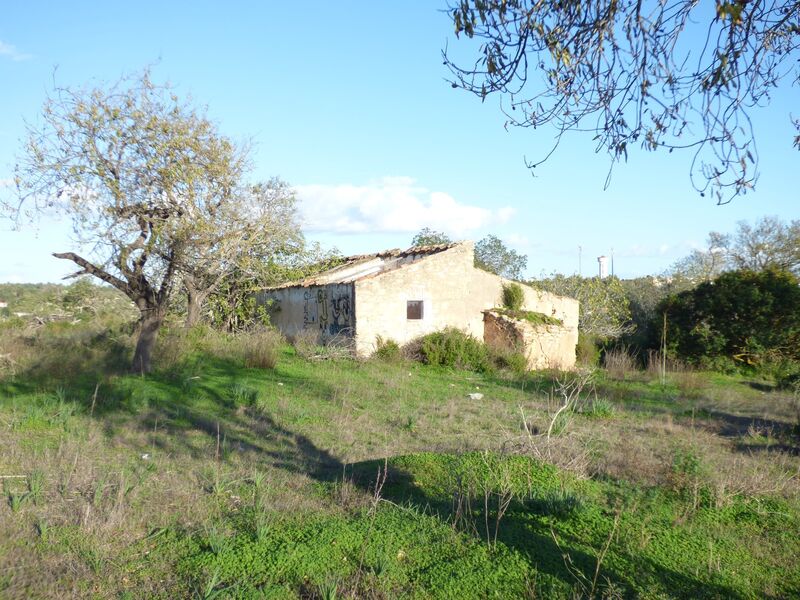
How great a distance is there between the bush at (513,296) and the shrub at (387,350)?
195 inches

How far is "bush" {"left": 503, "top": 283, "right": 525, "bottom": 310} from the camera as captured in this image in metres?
23.5

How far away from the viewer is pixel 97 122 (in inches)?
501

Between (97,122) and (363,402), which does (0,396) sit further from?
(363,402)

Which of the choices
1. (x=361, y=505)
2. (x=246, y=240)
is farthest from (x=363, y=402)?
(x=361, y=505)

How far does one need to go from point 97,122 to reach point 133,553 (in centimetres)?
1055

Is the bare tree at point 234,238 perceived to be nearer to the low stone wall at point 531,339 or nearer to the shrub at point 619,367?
the low stone wall at point 531,339

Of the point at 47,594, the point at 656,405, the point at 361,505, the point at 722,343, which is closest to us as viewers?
the point at 47,594

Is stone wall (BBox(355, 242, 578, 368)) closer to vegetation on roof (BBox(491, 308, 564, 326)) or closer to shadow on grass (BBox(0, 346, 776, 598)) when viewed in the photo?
vegetation on roof (BBox(491, 308, 564, 326))

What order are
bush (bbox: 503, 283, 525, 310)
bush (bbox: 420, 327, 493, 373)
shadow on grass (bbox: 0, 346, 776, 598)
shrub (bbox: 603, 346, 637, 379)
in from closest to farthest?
shadow on grass (bbox: 0, 346, 776, 598)
shrub (bbox: 603, 346, 637, 379)
bush (bbox: 420, 327, 493, 373)
bush (bbox: 503, 283, 525, 310)

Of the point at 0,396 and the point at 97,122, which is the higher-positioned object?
Answer: the point at 97,122

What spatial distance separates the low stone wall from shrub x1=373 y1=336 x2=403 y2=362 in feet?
11.7

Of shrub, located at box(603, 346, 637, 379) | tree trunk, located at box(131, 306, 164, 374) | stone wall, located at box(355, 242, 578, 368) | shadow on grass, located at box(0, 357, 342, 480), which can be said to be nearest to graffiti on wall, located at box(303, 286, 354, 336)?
stone wall, located at box(355, 242, 578, 368)

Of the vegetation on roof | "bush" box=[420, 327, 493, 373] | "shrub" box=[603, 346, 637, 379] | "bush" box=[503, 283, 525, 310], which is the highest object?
"bush" box=[503, 283, 525, 310]

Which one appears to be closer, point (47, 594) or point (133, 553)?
point (47, 594)
